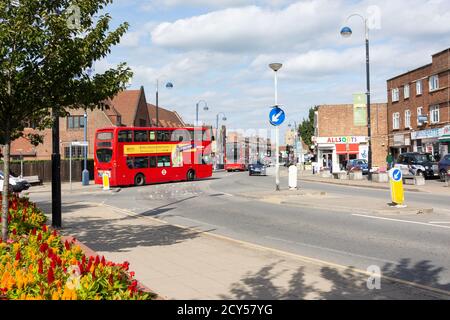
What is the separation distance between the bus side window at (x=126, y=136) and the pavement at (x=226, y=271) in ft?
66.4

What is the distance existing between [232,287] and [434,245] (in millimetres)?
4969

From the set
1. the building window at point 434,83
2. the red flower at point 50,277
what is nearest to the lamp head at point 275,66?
the red flower at point 50,277

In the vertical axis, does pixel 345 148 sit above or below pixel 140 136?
below

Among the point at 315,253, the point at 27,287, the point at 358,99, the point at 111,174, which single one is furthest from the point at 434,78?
the point at 27,287

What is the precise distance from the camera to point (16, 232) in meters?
7.84

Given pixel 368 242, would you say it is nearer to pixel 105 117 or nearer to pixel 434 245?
pixel 434 245

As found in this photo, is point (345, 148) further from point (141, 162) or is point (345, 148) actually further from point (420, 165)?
point (141, 162)

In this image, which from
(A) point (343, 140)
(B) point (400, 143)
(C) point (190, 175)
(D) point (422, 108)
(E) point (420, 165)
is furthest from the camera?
(A) point (343, 140)

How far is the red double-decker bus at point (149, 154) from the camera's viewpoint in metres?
31.6

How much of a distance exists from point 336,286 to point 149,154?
28.1m

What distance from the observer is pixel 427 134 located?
4191 centimetres

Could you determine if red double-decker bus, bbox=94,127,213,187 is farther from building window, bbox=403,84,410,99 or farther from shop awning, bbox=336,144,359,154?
shop awning, bbox=336,144,359,154

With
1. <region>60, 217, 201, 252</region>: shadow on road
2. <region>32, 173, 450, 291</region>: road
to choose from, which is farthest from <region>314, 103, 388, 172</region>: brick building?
<region>60, 217, 201, 252</region>: shadow on road

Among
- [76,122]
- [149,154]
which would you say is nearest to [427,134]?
[149,154]
